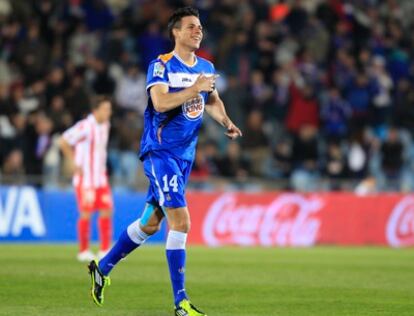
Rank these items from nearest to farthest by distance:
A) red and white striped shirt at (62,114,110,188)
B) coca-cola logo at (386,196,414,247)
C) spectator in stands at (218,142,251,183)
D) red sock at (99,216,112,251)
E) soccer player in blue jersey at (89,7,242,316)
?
soccer player in blue jersey at (89,7,242,316), red sock at (99,216,112,251), red and white striped shirt at (62,114,110,188), coca-cola logo at (386,196,414,247), spectator in stands at (218,142,251,183)

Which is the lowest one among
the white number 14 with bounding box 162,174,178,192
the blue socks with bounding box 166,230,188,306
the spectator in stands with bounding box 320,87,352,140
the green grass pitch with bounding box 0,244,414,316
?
the green grass pitch with bounding box 0,244,414,316

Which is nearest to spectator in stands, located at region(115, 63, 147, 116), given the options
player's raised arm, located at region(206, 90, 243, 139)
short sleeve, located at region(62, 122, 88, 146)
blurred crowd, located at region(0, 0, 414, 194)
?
blurred crowd, located at region(0, 0, 414, 194)

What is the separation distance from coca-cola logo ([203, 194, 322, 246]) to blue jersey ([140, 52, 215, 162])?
11878mm

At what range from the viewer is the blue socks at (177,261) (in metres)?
8.64

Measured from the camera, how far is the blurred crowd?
2156 cm

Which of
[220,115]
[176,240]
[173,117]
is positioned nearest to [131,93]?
[220,115]

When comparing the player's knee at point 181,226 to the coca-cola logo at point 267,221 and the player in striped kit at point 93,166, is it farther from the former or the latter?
the coca-cola logo at point 267,221

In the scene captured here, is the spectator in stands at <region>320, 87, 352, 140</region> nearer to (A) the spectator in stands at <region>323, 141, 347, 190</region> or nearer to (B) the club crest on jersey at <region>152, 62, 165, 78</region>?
(A) the spectator in stands at <region>323, 141, 347, 190</region>

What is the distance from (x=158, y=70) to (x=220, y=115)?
0.88 metres

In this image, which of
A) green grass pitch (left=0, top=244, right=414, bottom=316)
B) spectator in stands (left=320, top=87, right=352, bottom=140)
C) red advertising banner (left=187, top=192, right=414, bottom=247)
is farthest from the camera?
spectator in stands (left=320, top=87, right=352, bottom=140)

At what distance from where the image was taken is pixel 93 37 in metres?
23.6

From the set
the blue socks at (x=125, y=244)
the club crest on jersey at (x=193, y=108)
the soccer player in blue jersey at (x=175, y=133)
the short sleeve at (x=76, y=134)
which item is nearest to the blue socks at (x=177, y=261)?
the soccer player in blue jersey at (x=175, y=133)

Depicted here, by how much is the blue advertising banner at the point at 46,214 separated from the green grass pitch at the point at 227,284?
3.00m

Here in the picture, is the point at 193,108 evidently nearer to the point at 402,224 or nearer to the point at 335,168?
the point at 402,224
